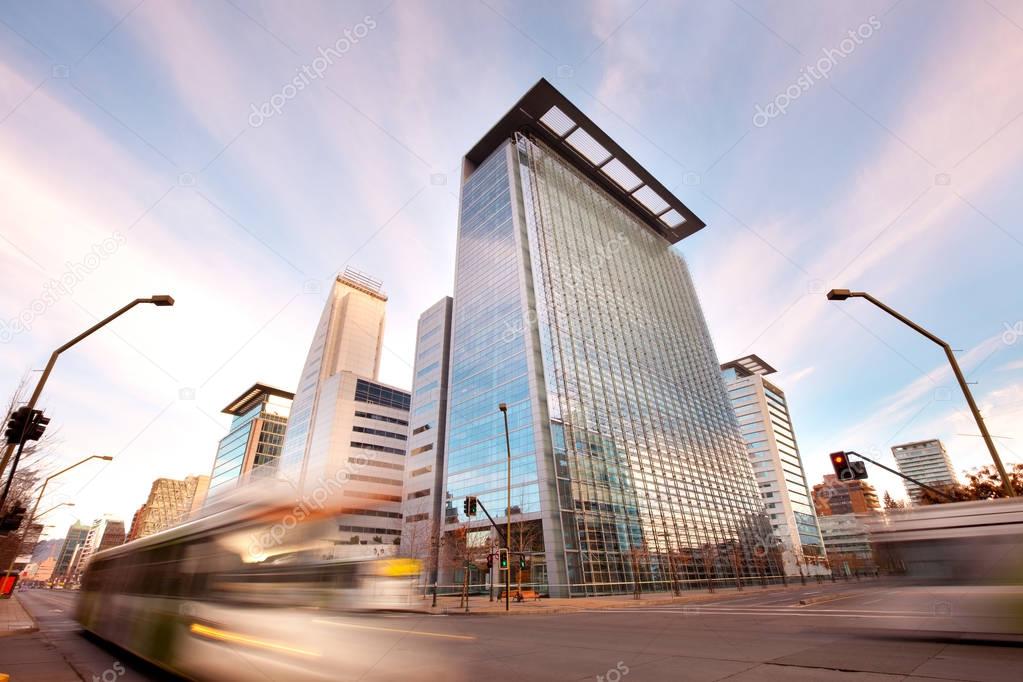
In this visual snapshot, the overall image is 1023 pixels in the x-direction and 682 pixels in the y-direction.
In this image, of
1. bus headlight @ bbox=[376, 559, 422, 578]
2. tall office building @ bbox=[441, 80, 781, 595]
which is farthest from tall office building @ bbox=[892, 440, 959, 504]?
bus headlight @ bbox=[376, 559, 422, 578]

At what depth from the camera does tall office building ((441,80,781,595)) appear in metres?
44.2

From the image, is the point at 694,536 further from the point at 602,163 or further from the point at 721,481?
the point at 602,163

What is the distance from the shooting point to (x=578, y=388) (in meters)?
50.9

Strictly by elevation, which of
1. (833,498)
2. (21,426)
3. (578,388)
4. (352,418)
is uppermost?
(352,418)

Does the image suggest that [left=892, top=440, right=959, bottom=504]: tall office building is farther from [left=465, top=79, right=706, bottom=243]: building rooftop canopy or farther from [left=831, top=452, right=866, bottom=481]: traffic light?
[left=831, top=452, right=866, bottom=481]: traffic light

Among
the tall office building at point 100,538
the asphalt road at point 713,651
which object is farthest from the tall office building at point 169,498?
the asphalt road at point 713,651

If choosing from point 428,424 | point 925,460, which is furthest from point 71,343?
point 925,460

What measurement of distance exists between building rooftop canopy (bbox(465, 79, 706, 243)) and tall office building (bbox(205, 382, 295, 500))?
79728mm

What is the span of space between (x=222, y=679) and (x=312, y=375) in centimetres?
9940

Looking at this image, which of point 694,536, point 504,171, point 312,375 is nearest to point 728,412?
point 694,536

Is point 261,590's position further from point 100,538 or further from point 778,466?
point 100,538

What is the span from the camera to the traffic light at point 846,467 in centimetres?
1417

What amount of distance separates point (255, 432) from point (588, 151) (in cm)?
10169

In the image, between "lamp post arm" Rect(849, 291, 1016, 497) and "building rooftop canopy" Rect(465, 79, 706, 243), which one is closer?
"lamp post arm" Rect(849, 291, 1016, 497)
